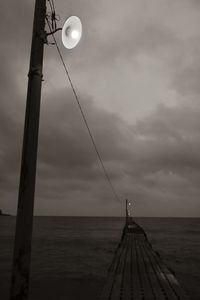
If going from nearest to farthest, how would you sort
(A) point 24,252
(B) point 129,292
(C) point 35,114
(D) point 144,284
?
(A) point 24,252
(C) point 35,114
(B) point 129,292
(D) point 144,284

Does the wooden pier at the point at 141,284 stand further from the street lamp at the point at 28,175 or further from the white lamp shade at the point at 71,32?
the white lamp shade at the point at 71,32

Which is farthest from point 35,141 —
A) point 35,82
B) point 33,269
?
point 33,269

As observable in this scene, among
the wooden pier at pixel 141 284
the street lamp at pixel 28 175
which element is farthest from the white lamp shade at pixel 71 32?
the wooden pier at pixel 141 284

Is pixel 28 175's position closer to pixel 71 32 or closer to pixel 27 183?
pixel 27 183

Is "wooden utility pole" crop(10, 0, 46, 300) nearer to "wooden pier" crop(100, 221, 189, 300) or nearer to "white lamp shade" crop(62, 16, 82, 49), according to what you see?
"white lamp shade" crop(62, 16, 82, 49)

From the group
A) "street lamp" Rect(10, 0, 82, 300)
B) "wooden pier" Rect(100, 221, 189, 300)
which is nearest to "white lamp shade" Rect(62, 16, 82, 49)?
"street lamp" Rect(10, 0, 82, 300)

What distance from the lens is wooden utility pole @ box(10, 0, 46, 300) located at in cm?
319

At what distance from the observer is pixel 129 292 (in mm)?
11367

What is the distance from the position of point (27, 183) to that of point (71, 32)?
231 cm

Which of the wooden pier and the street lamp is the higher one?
the street lamp

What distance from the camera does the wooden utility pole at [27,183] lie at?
3193mm

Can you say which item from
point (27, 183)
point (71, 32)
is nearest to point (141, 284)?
point (27, 183)

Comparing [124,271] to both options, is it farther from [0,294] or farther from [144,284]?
[0,294]

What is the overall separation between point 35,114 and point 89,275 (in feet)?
71.7
